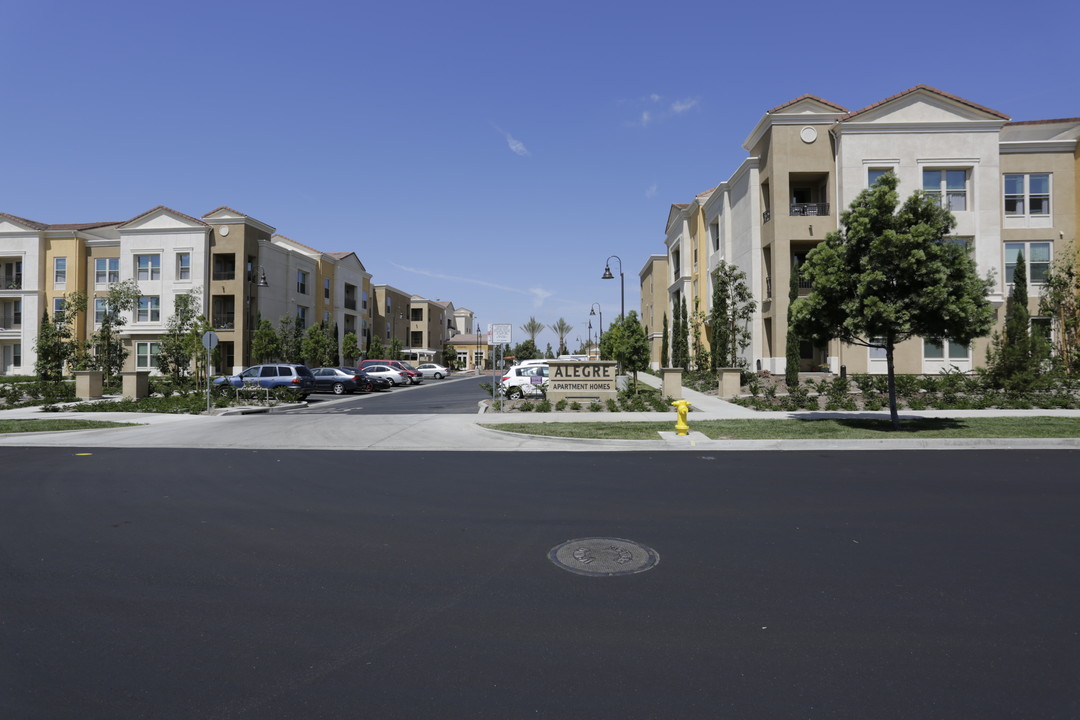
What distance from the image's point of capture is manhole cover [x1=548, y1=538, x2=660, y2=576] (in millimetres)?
5094

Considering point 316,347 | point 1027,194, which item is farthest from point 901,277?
point 316,347

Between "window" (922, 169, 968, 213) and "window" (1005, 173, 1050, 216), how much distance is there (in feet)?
10.9

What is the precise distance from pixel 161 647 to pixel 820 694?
12.5 ft

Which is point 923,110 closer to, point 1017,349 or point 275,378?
point 1017,349

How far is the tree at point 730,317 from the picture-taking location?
3102cm

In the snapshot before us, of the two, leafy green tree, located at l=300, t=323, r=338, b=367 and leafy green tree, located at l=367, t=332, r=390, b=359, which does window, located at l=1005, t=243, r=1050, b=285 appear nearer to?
leafy green tree, located at l=300, t=323, r=338, b=367

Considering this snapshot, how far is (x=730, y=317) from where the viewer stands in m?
31.8

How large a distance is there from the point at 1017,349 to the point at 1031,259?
1100 centimetres

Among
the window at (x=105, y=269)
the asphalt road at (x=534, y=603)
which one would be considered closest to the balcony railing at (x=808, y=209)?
the asphalt road at (x=534, y=603)

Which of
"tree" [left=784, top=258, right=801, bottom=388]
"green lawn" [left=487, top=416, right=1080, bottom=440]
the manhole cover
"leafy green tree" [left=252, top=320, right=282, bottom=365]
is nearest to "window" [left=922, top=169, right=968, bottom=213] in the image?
"tree" [left=784, top=258, right=801, bottom=388]

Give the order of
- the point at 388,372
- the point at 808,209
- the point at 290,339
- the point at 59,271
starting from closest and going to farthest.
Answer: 1. the point at 808,209
2. the point at 388,372
3. the point at 59,271
4. the point at 290,339

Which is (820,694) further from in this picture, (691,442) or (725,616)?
(691,442)

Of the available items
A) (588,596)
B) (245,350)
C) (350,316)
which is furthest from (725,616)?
(350,316)

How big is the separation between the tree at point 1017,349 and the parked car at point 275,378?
88.1 feet
